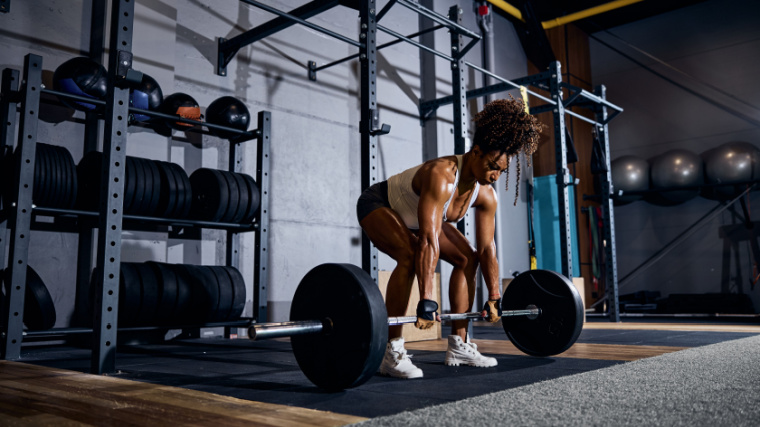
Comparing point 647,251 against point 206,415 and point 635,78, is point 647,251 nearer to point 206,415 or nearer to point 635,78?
point 635,78

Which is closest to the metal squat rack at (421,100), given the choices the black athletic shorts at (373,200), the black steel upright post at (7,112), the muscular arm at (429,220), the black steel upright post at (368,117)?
the black steel upright post at (368,117)

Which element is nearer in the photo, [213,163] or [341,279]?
[341,279]

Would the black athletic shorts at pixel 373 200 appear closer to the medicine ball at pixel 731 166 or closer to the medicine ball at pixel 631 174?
the medicine ball at pixel 631 174

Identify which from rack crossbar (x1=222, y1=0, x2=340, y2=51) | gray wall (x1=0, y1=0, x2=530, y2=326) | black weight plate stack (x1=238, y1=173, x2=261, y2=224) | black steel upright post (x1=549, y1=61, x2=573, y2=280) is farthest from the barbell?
black steel upright post (x1=549, y1=61, x2=573, y2=280)

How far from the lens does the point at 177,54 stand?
13.2 ft

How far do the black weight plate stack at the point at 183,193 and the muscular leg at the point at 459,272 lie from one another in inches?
66.1

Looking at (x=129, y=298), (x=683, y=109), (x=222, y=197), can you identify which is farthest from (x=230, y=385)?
(x=683, y=109)

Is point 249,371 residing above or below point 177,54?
below

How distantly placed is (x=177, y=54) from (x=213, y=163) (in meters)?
0.79

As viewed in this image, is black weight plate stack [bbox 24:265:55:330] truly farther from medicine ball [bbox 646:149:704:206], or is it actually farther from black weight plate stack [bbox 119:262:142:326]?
medicine ball [bbox 646:149:704:206]

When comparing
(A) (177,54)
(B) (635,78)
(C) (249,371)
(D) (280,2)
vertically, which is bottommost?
(C) (249,371)

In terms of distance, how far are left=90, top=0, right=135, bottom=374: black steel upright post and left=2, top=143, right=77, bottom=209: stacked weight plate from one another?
902mm


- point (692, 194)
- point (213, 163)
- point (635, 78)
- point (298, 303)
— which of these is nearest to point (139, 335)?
point (213, 163)

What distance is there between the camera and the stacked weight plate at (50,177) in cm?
282
